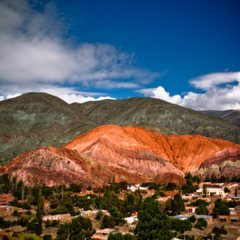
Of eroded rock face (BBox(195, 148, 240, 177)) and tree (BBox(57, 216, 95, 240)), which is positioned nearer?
tree (BBox(57, 216, 95, 240))

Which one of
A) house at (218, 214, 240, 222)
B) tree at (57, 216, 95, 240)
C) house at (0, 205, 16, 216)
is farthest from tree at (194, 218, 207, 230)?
house at (0, 205, 16, 216)

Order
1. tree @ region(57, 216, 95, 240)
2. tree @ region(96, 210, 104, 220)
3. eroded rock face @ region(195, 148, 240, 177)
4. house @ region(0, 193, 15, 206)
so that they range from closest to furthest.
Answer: tree @ region(57, 216, 95, 240) → tree @ region(96, 210, 104, 220) → house @ region(0, 193, 15, 206) → eroded rock face @ region(195, 148, 240, 177)

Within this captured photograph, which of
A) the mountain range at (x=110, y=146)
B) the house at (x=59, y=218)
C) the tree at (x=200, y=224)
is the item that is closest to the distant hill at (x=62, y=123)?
the mountain range at (x=110, y=146)

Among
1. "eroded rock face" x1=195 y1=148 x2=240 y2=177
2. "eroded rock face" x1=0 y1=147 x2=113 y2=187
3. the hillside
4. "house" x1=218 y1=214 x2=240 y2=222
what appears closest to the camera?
"house" x1=218 y1=214 x2=240 y2=222

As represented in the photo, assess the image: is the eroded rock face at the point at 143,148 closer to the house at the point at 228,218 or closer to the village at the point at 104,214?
the village at the point at 104,214

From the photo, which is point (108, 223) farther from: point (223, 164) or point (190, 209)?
point (223, 164)

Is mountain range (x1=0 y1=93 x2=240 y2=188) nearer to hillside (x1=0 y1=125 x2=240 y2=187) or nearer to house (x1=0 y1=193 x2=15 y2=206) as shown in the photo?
hillside (x1=0 y1=125 x2=240 y2=187)

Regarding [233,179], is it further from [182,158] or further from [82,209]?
[82,209]
